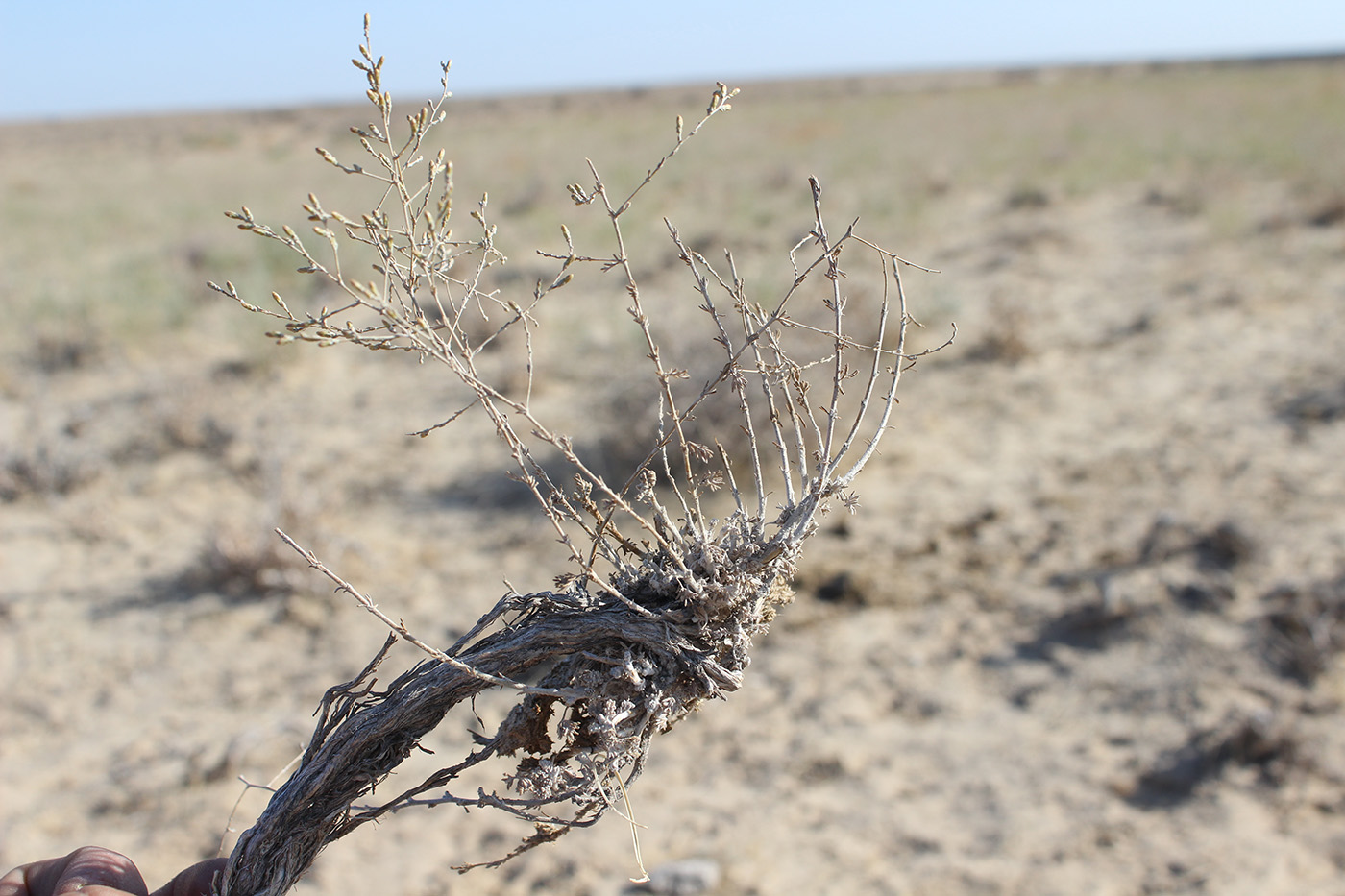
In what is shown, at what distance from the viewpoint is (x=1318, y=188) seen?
9.52 m

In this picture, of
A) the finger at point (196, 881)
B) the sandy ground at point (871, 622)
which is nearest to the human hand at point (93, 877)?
the finger at point (196, 881)

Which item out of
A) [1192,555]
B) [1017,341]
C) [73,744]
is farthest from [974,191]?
[73,744]

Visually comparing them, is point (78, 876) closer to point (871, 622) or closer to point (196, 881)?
point (196, 881)

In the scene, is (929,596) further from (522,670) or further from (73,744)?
(73,744)

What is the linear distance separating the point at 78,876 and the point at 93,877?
22mm

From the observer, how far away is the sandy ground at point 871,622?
2.70 meters

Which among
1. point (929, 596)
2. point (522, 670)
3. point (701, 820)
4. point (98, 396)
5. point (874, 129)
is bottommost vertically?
point (701, 820)

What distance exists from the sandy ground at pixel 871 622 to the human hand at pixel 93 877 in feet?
4.20

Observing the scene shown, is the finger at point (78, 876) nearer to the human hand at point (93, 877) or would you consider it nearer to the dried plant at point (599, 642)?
the human hand at point (93, 877)

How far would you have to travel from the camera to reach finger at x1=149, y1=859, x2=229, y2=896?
1.48 meters

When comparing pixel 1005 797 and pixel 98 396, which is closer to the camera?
pixel 1005 797

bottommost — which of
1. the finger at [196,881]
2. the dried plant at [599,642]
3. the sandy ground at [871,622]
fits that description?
the sandy ground at [871,622]

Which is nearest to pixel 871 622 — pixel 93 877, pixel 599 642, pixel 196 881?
pixel 599 642

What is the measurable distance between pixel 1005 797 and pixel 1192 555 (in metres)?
1.61
